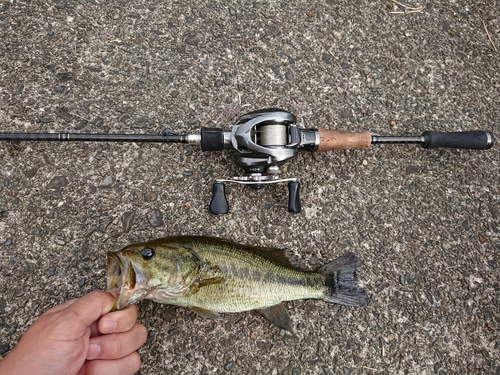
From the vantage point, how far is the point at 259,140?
2811 mm

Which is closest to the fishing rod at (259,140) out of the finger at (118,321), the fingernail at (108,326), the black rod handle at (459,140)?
the black rod handle at (459,140)

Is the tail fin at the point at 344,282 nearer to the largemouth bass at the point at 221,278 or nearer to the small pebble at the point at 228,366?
the largemouth bass at the point at 221,278

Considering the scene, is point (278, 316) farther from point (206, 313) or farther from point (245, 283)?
point (206, 313)

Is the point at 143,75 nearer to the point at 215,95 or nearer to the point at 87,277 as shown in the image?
the point at 215,95

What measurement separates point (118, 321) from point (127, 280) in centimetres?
26

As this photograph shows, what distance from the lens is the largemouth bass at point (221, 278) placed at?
7.81 ft

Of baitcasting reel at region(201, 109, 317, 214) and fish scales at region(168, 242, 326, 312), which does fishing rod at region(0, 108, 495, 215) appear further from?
fish scales at region(168, 242, 326, 312)

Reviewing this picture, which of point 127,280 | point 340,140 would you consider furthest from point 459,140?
point 127,280

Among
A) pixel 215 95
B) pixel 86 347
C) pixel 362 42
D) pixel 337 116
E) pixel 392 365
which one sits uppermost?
pixel 362 42

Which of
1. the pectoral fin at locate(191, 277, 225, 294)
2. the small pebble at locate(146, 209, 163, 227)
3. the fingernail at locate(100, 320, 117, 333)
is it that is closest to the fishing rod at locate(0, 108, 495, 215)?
the small pebble at locate(146, 209, 163, 227)

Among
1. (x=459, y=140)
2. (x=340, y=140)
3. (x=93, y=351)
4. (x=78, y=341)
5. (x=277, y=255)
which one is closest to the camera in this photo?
(x=78, y=341)

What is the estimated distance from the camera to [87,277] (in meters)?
2.93

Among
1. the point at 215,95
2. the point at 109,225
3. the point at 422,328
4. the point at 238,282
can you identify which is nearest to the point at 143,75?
the point at 215,95

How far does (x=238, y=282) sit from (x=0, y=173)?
202cm
